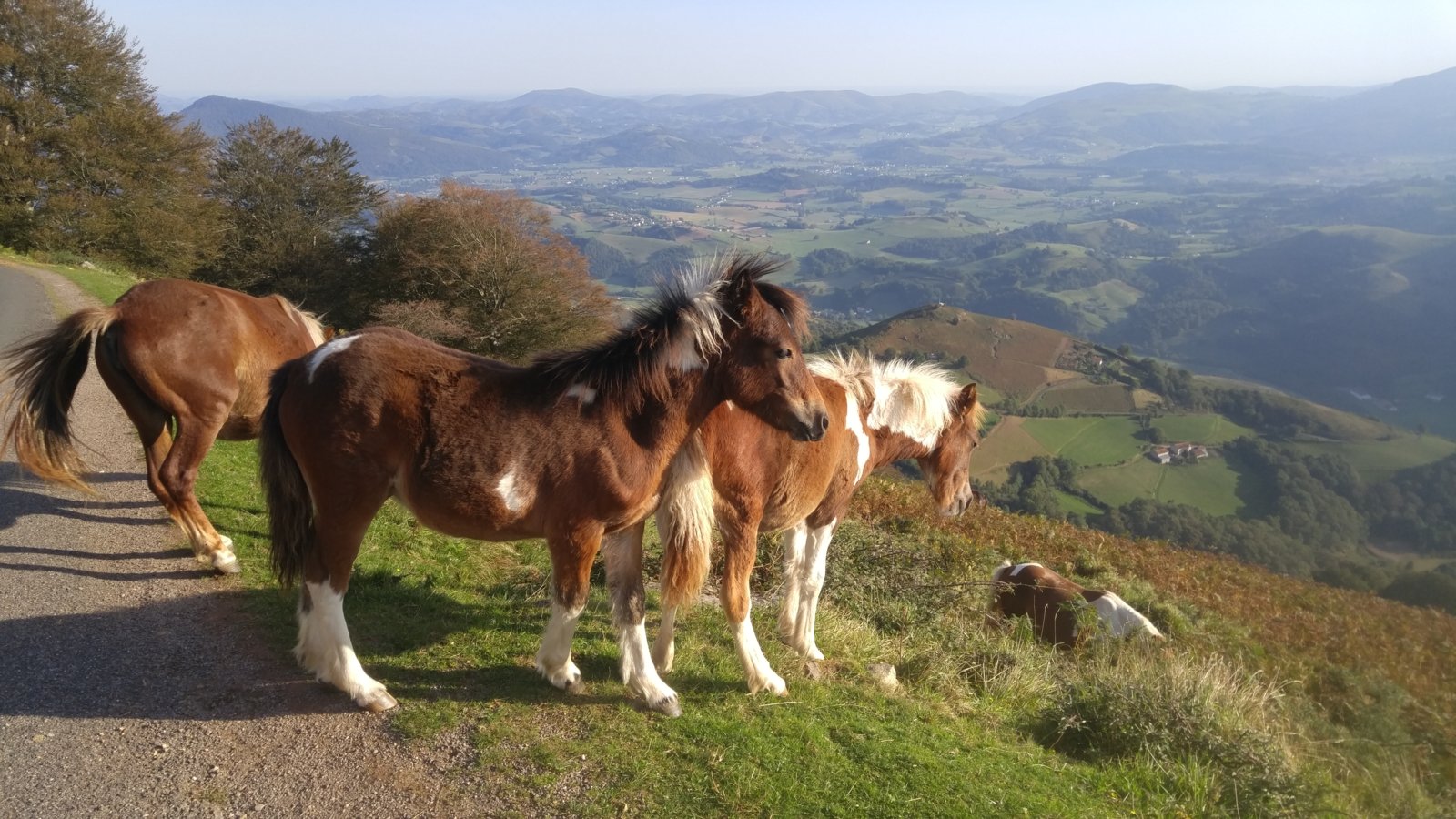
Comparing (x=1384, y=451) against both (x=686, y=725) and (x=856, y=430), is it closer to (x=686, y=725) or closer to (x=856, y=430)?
(x=856, y=430)

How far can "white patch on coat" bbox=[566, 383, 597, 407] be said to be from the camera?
4.41 meters

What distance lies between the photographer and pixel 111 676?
15.0ft

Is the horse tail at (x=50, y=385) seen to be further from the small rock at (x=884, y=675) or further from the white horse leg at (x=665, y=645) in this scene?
the small rock at (x=884, y=675)

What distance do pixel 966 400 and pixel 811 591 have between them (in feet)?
7.76

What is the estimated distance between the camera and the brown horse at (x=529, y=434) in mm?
4188

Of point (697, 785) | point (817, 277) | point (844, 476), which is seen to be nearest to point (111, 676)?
point (697, 785)

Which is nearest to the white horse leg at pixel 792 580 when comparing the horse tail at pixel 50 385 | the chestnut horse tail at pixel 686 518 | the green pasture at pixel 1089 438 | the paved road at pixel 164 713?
the chestnut horse tail at pixel 686 518

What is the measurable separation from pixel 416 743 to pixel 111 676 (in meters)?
2.00

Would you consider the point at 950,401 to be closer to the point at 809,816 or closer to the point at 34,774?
the point at 809,816

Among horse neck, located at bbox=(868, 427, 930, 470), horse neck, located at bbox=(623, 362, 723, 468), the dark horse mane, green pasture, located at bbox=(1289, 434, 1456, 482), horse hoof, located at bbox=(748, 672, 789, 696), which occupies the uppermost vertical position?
the dark horse mane

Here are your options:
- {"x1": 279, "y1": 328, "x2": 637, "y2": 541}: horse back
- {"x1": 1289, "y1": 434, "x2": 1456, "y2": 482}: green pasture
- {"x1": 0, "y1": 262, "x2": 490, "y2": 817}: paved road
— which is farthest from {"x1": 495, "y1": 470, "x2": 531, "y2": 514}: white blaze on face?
{"x1": 1289, "y1": 434, "x2": 1456, "y2": 482}: green pasture

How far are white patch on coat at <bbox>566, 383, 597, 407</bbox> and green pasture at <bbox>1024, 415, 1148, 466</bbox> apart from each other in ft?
113

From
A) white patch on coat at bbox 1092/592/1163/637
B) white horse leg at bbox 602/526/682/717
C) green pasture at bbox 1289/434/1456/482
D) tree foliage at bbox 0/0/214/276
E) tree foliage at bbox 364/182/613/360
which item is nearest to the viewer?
white horse leg at bbox 602/526/682/717

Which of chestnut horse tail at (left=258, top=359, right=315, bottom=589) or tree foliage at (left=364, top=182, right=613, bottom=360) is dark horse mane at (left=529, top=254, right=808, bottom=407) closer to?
chestnut horse tail at (left=258, top=359, right=315, bottom=589)
